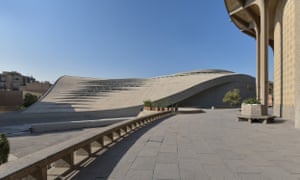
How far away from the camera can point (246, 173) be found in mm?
4047

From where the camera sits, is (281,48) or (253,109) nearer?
(253,109)

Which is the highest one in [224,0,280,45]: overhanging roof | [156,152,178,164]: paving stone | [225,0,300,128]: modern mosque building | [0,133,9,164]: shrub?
[224,0,280,45]: overhanging roof

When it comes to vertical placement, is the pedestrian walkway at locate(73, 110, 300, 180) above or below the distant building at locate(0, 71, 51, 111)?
below

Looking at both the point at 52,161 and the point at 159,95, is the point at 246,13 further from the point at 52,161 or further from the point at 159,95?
the point at 159,95

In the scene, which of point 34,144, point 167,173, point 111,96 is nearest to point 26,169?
point 167,173

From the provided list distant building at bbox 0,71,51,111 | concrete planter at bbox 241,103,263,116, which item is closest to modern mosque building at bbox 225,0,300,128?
concrete planter at bbox 241,103,263,116

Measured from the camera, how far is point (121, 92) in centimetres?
5619

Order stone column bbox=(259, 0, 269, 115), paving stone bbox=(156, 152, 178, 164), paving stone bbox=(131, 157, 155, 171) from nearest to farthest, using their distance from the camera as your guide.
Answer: paving stone bbox=(131, 157, 155, 171) < paving stone bbox=(156, 152, 178, 164) < stone column bbox=(259, 0, 269, 115)

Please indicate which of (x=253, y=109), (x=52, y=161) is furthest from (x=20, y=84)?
(x=52, y=161)

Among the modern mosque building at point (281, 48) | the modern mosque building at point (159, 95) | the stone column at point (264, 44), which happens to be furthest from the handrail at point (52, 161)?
the modern mosque building at point (159, 95)

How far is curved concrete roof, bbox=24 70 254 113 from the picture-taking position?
45094 mm

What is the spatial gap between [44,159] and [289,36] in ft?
52.9

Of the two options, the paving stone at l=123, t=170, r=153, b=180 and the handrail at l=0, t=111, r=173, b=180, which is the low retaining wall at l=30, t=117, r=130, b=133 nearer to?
the handrail at l=0, t=111, r=173, b=180

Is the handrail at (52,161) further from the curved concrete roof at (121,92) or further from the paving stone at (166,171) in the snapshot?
the curved concrete roof at (121,92)
